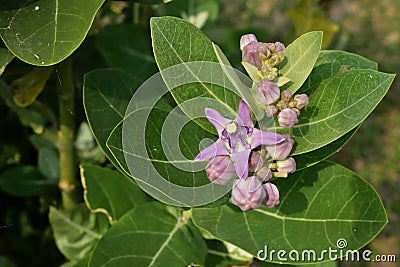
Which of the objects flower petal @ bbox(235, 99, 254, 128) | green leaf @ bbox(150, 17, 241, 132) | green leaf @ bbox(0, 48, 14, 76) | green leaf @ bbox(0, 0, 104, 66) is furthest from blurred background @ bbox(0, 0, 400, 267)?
flower petal @ bbox(235, 99, 254, 128)

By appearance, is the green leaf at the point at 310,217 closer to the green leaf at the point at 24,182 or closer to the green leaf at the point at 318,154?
the green leaf at the point at 318,154

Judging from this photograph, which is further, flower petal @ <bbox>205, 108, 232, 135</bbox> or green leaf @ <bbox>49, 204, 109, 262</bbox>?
green leaf @ <bbox>49, 204, 109, 262</bbox>

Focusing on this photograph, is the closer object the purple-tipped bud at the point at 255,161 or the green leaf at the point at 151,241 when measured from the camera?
the purple-tipped bud at the point at 255,161

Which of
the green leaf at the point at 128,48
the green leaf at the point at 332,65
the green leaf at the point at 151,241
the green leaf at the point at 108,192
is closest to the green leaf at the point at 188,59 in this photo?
the green leaf at the point at 332,65

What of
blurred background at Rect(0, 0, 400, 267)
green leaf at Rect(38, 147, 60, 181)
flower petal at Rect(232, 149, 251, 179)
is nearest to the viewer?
flower petal at Rect(232, 149, 251, 179)

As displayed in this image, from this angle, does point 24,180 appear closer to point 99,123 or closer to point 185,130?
point 99,123

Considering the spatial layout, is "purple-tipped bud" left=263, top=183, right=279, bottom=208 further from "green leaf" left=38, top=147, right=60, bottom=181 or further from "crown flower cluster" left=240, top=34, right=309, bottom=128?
"green leaf" left=38, top=147, right=60, bottom=181
